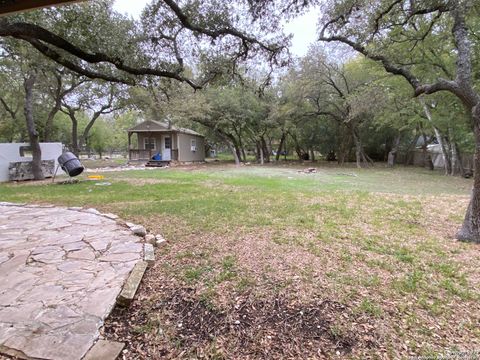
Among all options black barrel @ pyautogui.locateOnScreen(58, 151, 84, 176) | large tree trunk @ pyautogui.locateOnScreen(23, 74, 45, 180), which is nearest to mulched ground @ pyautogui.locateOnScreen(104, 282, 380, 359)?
black barrel @ pyautogui.locateOnScreen(58, 151, 84, 176)

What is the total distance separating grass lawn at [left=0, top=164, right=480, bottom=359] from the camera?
1775mm

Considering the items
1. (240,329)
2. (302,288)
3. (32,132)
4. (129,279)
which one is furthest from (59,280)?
(32,132)

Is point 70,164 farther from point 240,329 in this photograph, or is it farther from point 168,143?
point 168,143

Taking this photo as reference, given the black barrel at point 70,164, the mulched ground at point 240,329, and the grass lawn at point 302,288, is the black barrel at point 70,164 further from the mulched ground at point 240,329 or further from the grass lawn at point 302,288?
the mulched ground at point 240,329

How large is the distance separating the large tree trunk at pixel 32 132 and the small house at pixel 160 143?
827cm

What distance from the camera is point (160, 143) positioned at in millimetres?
19953

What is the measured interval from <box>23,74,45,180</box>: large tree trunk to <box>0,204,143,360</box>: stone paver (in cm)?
702

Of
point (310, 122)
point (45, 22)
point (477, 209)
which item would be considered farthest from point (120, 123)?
point (477, 209)

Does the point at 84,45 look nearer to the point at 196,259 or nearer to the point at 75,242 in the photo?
the point at 75,242

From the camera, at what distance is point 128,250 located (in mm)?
3029

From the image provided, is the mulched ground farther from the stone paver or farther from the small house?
the small house

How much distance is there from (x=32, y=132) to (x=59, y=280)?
9.69m

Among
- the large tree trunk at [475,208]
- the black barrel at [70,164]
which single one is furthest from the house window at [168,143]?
the large tree trunk at [475,208]

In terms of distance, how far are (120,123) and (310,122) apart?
84.1ft
